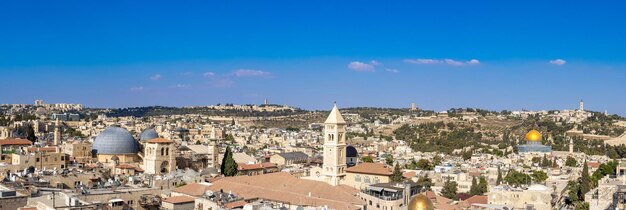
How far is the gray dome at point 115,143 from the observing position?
144 ft

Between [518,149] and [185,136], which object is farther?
[185,136]

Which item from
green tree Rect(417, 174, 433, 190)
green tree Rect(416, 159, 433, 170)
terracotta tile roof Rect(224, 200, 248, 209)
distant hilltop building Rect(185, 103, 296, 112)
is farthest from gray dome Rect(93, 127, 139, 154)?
distant hilltop building Rect(185, 103, 296, 112)

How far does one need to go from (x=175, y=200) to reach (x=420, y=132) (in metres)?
72.5

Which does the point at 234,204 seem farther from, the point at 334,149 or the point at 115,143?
the point at 115,143

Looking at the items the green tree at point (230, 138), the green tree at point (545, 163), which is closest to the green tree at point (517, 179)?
the green tree at point (545, 163)

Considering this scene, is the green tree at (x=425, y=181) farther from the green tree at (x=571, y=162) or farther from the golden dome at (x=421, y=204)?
the green tree at (x=571, y=162)

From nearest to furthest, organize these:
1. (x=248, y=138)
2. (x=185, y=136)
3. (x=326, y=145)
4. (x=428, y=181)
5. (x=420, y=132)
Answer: (x=326, y=145)
(x=428, y=181)
(x=185, y=136)
(x=248, y=138)
(x=420, y=132)

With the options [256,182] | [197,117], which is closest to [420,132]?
[197,117]

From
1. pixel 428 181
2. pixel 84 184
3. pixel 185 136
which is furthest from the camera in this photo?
pixel 185 136

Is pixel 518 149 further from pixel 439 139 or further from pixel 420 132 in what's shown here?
pixel 420 132

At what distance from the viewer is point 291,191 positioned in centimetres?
3131

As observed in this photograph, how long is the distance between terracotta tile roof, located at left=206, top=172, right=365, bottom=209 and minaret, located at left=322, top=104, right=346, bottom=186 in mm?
2848

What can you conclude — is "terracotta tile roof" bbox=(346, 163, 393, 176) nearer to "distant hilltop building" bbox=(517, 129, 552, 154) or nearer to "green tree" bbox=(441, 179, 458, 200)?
"green tree" bbox=(441, 179, 458, 200)

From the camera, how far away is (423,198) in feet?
83.5
